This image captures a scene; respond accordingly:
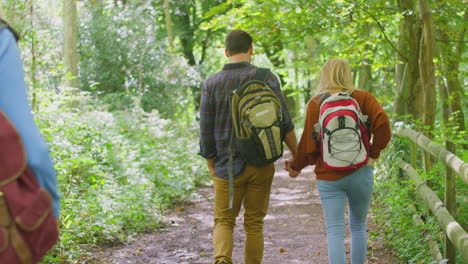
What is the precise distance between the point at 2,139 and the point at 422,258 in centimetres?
386

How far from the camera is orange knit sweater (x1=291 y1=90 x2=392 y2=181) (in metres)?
3.95

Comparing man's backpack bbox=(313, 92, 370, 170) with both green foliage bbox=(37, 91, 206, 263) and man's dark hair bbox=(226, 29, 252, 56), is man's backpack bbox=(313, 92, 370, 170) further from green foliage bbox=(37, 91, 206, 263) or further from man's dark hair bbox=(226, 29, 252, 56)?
green foliage bbox=(37, 91, 206, 263)

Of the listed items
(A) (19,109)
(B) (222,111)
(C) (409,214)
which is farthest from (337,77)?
(A) (19,109)

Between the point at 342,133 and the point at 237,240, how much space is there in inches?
130

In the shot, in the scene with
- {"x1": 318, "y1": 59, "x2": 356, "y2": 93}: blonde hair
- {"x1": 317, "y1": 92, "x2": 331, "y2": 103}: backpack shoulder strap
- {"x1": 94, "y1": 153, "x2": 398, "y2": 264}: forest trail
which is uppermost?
{"x1": 318, "y1": 59, "x2": 356, "y2": 93}: blonde hair

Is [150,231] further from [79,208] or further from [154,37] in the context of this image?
[154,37]

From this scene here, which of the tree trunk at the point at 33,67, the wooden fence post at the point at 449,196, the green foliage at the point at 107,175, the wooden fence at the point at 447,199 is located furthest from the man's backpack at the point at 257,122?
the tree trunk at the point at 33,67

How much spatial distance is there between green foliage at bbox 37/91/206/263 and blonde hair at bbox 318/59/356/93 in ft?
9.22

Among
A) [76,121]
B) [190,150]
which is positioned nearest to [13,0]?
[76,121]

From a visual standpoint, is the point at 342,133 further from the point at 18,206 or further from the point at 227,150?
the point at 18,206

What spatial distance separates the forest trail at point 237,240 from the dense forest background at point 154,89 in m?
0.26

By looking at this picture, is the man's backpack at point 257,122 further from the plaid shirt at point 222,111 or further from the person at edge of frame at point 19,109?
the person at edge of frame at point 19,109

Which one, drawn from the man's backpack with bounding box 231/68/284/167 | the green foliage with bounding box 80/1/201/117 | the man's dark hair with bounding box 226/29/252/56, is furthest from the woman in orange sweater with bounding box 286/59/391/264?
the green foliage with bounding box 80/1/201/117

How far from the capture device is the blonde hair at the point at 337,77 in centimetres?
402
